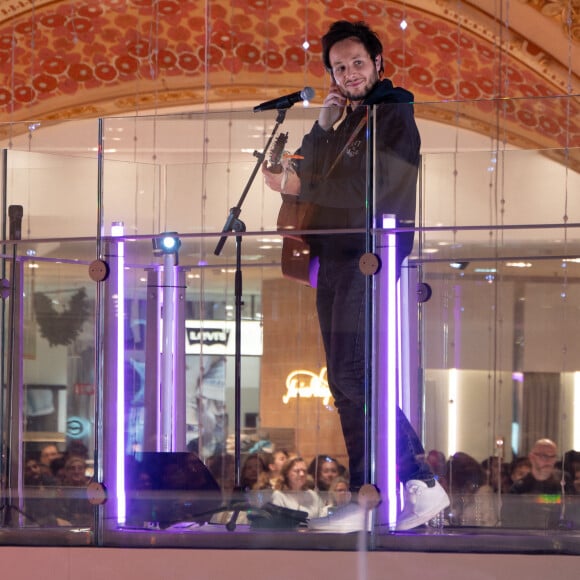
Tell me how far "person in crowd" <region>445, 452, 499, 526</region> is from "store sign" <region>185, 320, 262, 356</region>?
0.51m

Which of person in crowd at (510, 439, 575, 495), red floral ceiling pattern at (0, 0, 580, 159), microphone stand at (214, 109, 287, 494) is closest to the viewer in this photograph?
person in crowd at (510, 439, 575, 495)

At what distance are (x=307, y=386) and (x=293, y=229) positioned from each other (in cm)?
36

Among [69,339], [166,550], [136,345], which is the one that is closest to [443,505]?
[166,550]

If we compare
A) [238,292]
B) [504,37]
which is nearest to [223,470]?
[238,292]

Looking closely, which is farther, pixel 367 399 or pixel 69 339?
pixel 69 339

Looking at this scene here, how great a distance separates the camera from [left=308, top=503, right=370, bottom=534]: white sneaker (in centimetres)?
253

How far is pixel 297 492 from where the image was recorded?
2533mm

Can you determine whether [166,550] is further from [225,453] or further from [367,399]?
[367,399]

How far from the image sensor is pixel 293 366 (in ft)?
8.34

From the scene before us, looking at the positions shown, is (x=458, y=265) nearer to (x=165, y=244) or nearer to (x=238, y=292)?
(x=238, y=292)

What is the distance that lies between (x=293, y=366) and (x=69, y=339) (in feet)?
1.90

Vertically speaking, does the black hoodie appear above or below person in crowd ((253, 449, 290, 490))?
above

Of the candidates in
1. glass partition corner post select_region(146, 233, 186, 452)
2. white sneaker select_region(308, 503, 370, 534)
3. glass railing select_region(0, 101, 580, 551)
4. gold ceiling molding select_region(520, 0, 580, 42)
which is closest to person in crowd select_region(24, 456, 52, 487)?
glass railing select_region(0, 101, 580, 551)

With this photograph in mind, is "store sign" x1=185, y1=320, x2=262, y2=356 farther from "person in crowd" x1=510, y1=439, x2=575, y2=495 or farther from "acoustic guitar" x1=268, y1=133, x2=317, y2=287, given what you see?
"person in crowd" x1=510, y1=439, x2=575, y2=495
